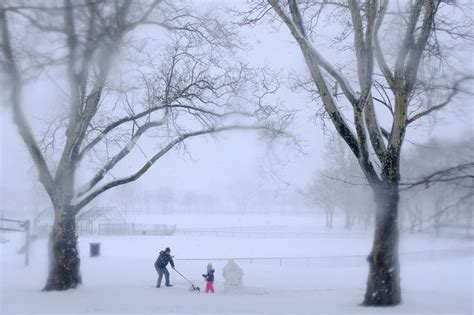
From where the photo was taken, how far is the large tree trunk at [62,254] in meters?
12.9

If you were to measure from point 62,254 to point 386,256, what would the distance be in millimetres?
8144

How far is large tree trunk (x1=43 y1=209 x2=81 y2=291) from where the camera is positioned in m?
12.9

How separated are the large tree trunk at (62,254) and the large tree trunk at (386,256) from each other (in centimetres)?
753

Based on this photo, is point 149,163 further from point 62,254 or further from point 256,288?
point 256,288

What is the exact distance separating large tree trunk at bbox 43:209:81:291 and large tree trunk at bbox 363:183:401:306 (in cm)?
753

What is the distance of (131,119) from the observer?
13523mm

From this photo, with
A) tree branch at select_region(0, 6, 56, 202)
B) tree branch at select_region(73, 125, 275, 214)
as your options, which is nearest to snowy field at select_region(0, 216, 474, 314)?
tree branch at select_region(73, 125, 275, 214)

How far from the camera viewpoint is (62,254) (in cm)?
1300

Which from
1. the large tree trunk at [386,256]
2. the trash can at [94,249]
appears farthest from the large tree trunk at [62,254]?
the trash can at [94,249]

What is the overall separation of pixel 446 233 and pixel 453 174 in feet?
8.54

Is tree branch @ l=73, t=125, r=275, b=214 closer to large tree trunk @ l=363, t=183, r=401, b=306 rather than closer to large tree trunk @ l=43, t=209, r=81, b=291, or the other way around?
large tree trunk @ l=43, t=209, r=81, b=291

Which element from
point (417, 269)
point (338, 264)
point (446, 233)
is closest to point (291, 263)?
point (338, 264)

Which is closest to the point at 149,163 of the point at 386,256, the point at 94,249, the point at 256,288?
the point at 256,288

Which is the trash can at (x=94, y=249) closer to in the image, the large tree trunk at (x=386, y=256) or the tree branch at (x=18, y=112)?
the tree branch at (x=18, y=112)
